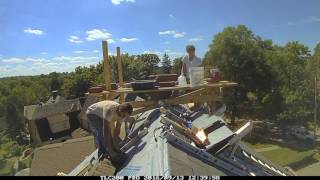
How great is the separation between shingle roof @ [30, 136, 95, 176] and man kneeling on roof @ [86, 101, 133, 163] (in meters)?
7.43

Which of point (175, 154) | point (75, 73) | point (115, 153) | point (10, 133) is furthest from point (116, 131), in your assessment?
point (10, 133)

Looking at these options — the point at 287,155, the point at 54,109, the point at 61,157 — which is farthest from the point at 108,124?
the point at 54,109

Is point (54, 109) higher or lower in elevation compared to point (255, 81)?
lower

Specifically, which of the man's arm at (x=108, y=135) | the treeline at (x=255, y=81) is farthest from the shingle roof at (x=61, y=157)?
the treeline at (x=255, y=81)

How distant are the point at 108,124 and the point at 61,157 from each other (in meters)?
9.45

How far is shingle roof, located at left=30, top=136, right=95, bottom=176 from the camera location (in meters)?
15.0

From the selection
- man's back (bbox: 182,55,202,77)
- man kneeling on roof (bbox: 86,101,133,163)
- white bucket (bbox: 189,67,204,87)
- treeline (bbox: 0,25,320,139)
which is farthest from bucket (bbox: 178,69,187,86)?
treeline (bbox: 0,25,320,139)

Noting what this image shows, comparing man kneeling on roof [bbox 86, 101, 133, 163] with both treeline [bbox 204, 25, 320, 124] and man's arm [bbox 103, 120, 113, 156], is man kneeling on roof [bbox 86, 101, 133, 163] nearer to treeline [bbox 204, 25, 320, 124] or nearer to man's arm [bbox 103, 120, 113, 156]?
man's arm [bbox 103, 120, 113, 156]

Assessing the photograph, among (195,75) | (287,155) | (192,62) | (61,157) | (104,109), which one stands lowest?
(287,155)

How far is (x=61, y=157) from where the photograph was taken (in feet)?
52.3

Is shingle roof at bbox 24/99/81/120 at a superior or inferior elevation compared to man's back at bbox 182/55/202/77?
inferior

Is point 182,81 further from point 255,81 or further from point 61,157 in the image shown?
point 255,81

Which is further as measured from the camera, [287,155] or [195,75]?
[287,155]

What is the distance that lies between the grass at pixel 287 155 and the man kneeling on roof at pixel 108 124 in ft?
97.4
